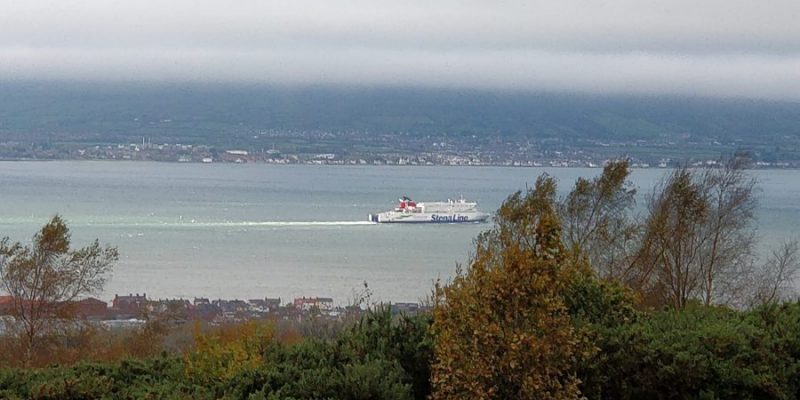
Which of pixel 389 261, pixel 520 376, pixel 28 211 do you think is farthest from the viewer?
pixel 28 211

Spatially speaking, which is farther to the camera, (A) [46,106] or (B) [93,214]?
(A) [46,106]

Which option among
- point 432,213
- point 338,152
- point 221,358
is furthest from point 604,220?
point 338,152

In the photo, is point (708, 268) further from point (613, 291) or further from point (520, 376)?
point (520, 376)

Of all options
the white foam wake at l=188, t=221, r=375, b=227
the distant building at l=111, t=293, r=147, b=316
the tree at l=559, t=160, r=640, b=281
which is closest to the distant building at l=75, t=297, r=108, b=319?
the distant building at l=111, t=293, r=147, b=316

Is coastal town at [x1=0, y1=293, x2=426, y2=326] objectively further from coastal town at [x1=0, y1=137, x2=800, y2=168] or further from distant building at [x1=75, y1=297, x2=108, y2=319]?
coastal town at [x1=0, y1=137, x2=800, y2=168]

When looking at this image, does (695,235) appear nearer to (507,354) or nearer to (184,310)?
(184,310)

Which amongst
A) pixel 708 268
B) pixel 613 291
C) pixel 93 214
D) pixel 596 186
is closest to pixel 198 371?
pixel 613 291
